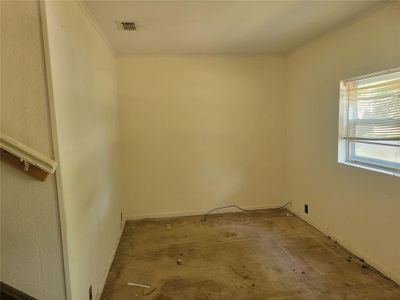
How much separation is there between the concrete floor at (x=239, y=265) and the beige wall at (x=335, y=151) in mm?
228

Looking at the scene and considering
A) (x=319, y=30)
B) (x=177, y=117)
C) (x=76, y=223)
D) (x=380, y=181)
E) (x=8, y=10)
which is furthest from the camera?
(x=177, y=117)

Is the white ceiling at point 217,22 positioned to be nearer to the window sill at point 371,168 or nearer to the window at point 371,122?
the window at point 371,122

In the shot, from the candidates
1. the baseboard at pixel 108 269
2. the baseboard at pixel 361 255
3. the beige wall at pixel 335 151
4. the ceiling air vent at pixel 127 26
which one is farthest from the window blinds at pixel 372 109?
the baseboard at pixel 108 269

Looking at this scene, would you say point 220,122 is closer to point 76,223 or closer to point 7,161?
point 76,223

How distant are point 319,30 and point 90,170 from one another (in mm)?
2661

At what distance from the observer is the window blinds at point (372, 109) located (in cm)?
227

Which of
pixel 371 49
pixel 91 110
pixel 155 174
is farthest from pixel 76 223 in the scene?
pixel 371 49

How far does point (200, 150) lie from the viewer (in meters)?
3.88

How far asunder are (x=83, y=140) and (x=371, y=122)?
98.9 inches

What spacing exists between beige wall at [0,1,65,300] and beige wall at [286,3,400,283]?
2513 mm

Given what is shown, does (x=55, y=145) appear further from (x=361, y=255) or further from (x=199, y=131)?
(x=361, y=255)

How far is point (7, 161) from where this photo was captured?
4.50ft

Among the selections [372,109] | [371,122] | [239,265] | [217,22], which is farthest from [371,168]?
[217,22]

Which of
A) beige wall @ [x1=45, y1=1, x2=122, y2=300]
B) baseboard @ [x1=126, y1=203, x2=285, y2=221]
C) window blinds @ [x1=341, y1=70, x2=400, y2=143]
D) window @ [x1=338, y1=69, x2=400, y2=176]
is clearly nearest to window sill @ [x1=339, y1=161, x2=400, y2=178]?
window @ [x1=338, y1=69, x2=400, y2=176]
